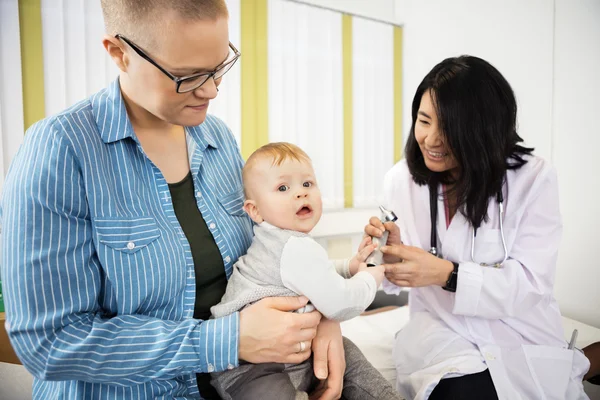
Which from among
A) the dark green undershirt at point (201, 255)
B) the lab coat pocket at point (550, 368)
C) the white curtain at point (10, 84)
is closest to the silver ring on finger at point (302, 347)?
the dark green undershirt at point (201, 255)

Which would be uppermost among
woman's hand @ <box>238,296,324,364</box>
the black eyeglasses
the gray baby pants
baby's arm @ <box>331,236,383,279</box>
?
the black eyeglasses

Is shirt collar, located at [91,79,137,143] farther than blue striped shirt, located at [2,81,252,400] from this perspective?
Yes

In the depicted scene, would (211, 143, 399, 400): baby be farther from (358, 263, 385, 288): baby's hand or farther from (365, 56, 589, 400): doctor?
(365, 56, 589, 400): doctor

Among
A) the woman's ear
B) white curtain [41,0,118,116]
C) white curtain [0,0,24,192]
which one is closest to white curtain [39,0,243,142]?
white curtain [41,0,118,116]

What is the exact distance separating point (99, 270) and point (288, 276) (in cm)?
46

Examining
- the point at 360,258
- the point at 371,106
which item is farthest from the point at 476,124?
the point at 371,106

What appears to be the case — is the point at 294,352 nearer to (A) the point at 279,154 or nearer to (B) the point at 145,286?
(B) the point at 145,286

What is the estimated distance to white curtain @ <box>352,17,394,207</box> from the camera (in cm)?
374

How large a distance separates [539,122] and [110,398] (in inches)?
106

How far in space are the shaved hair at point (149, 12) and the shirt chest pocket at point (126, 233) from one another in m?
0.42

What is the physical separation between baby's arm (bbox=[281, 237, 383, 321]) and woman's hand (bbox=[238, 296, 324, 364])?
7 centimetres

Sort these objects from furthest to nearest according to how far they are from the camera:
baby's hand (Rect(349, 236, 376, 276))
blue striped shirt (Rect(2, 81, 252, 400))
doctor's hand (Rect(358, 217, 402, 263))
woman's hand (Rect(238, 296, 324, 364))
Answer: doctor's hand (Rect(358, 217, 402, 263)) < baby's hand (Rect(349, 236, 376, 276)) < woman's hand (Rect(238, 296, 324, 364)) < blue striped shirt (Rect(2, 81, 252, 400))

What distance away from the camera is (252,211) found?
1.29 metres

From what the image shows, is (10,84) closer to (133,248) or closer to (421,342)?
(133,248)
